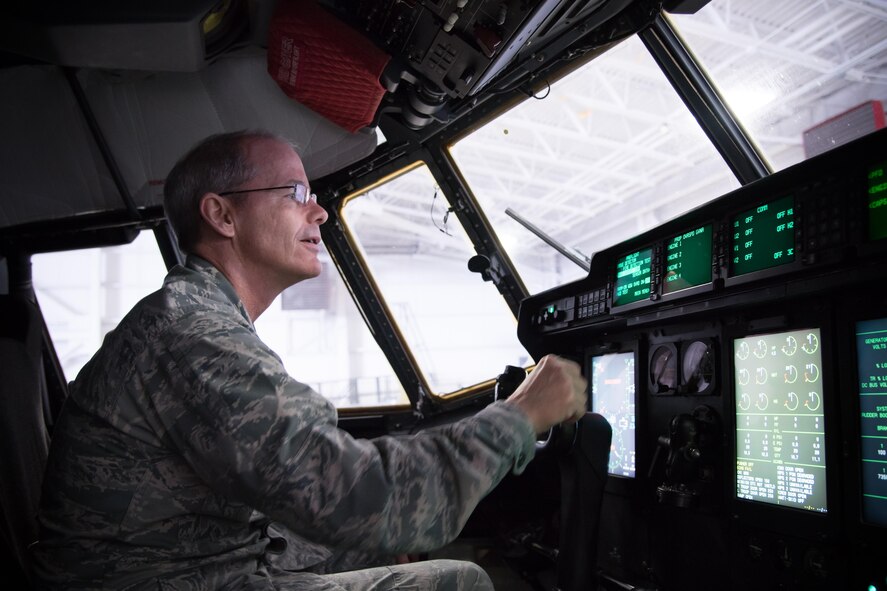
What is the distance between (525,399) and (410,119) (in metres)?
2.08

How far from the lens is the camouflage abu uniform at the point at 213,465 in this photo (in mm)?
784

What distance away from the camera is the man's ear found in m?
1.17

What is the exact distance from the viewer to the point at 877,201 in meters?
1.17

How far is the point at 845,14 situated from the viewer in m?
1.82

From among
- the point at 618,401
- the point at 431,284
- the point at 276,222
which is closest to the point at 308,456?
the point at 276,222

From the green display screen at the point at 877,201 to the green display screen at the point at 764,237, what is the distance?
0.17 m

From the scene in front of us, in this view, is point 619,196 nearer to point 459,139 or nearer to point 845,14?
point 459,139

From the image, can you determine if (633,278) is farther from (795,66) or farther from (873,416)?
(795,66)

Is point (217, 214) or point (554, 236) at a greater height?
point (554, 236)

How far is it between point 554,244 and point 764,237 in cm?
138

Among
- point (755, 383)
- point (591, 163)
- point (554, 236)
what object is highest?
point (591, 163)

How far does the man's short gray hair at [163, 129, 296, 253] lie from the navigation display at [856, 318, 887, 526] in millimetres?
1293

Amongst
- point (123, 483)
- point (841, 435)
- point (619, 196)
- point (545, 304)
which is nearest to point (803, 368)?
point (841, 435)

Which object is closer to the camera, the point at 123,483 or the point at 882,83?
the point at 123,483
